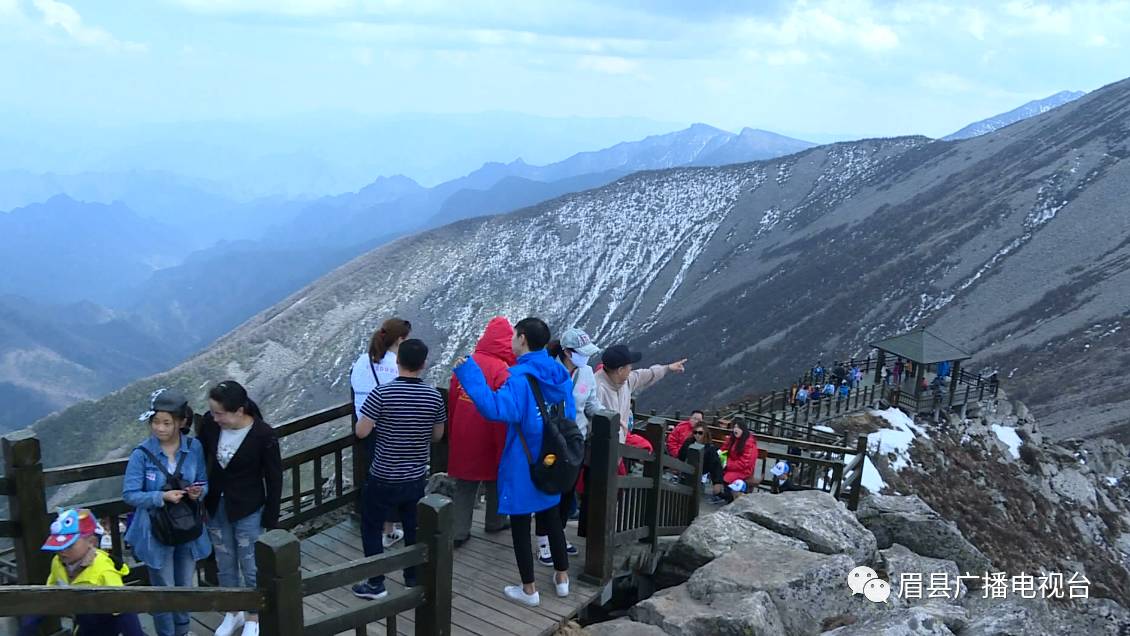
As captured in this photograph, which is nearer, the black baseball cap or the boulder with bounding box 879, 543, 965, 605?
the black baseball cap

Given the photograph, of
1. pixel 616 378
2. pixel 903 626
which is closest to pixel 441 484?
pixel 616 378

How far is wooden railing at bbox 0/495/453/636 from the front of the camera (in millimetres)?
2572

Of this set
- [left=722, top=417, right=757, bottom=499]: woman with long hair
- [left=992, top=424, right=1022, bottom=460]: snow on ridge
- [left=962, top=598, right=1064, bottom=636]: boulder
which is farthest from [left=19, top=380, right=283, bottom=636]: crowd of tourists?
[left=992, top=424, right=1022, bottom=460]: snow on ridge

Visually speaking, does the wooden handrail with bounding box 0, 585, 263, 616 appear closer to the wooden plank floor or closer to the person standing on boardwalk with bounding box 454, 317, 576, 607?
the person standing on boardwalk with bounding box 454, 317, 576, 607

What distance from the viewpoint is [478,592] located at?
17.5 feet

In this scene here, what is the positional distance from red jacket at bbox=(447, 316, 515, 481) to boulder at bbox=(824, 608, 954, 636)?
278 centimetres

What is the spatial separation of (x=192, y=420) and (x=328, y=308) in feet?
218

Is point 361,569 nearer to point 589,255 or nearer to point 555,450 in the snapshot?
point 555,450

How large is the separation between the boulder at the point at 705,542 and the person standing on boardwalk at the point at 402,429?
283cm

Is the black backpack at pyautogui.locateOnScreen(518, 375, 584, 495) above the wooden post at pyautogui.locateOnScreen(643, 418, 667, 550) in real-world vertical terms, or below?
above

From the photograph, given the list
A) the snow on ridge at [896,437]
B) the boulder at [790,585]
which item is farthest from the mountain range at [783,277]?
the boulder at [790,585]

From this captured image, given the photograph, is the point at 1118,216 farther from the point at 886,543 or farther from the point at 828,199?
the point at 886,543

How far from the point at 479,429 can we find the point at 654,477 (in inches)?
73.8

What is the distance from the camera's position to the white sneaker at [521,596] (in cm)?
516
